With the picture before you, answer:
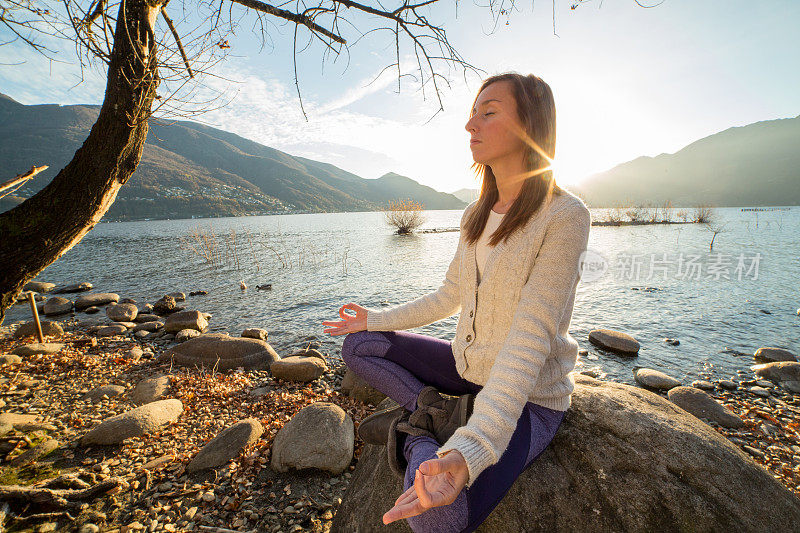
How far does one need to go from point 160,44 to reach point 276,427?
3867mm

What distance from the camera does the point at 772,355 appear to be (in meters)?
6.35

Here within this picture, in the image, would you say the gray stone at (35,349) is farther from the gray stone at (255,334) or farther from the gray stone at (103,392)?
the gray stone at (255,334)

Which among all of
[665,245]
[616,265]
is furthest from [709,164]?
[616,265]

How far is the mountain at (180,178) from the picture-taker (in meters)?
101

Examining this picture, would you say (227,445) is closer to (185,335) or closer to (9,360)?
(9,360)

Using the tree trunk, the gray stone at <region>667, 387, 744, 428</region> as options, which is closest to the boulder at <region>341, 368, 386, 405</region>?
the tree trunk

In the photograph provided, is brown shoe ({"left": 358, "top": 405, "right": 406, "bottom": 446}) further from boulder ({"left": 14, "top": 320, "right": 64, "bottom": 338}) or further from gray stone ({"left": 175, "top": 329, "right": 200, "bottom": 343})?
boulder ({"left": 14, "top": 320, "right": 64, "bottom": 338})

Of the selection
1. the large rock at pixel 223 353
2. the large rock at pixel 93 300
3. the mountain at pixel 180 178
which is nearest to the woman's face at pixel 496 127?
the large rock at pixel 223 353

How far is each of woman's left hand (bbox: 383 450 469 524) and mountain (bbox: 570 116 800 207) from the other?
377 feet

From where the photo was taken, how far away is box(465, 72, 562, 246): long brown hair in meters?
2.01

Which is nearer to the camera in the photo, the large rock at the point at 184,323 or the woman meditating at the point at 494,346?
the woman meditating at the point at 494,346

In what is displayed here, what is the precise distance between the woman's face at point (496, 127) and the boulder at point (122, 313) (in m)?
12.0

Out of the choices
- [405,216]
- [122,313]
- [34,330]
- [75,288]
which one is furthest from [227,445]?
[405,216]

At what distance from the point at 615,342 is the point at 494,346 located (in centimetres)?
666
